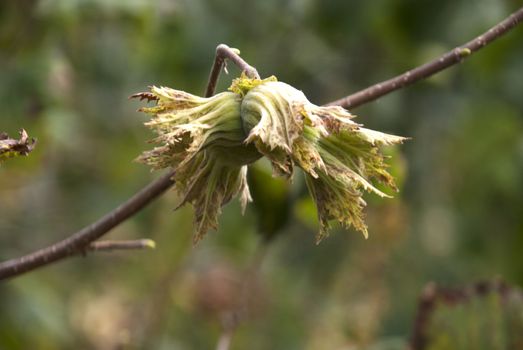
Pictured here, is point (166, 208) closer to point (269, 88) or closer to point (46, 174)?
point (46, 174)

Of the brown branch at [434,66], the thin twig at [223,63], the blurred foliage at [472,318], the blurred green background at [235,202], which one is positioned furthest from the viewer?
the blurred green background at [235,202]

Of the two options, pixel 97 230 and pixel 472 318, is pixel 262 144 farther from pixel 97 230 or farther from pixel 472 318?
pixel 472 318

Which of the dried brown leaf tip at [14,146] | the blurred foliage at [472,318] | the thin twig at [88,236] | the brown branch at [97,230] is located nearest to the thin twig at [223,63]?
the brown branch at [97,230]

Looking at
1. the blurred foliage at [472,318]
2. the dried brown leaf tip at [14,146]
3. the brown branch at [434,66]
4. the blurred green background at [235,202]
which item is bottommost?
the dried brown leaf tip at [14,146]

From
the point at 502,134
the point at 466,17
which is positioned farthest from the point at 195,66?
the point at 502,134

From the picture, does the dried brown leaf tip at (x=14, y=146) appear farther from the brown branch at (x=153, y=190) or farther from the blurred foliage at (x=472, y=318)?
the blurred foliage at (x=472, y=318)

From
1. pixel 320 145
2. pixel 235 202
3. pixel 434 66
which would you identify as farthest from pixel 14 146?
pixel 235 202

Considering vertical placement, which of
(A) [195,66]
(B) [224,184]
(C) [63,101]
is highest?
(A) [195,66]
